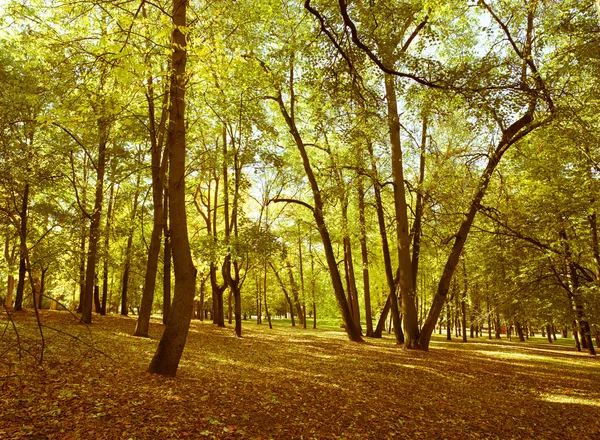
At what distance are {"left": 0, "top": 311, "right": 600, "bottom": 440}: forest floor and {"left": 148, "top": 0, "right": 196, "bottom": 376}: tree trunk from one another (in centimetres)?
39

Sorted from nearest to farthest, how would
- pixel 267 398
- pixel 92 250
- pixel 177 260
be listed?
pixel 267 398
pixel 177 260
pixel 92 250

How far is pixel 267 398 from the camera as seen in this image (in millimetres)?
6188

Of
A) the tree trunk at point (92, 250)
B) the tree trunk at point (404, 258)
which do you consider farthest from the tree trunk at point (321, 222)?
the tree trunk at point (92, 250)

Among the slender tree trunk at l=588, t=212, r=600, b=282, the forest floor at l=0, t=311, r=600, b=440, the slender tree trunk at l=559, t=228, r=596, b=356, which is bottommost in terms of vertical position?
the forest floor at l=0, t=311, r=600, b=440

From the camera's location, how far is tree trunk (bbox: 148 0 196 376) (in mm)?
6559

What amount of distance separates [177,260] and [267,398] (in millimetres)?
2891

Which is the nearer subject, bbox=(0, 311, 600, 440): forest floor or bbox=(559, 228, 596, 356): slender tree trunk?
bbox=(0, 311, 600, 440): forest floor

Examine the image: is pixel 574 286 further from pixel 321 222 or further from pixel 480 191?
pixel 321 222

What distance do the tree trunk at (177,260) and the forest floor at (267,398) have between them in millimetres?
390

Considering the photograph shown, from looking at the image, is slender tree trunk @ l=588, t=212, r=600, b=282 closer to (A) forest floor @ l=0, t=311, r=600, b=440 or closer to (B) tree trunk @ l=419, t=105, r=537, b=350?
(A) forest floor @ l=0, t=311, r=600, b=440

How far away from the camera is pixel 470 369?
36.7 ft

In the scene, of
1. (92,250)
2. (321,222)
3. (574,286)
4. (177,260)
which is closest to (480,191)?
(321,222)

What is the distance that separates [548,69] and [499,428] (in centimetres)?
848

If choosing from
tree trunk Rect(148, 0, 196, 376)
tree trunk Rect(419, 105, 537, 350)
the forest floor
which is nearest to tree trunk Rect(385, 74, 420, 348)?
tree trunk Rect(419, 105, 537, 350)
